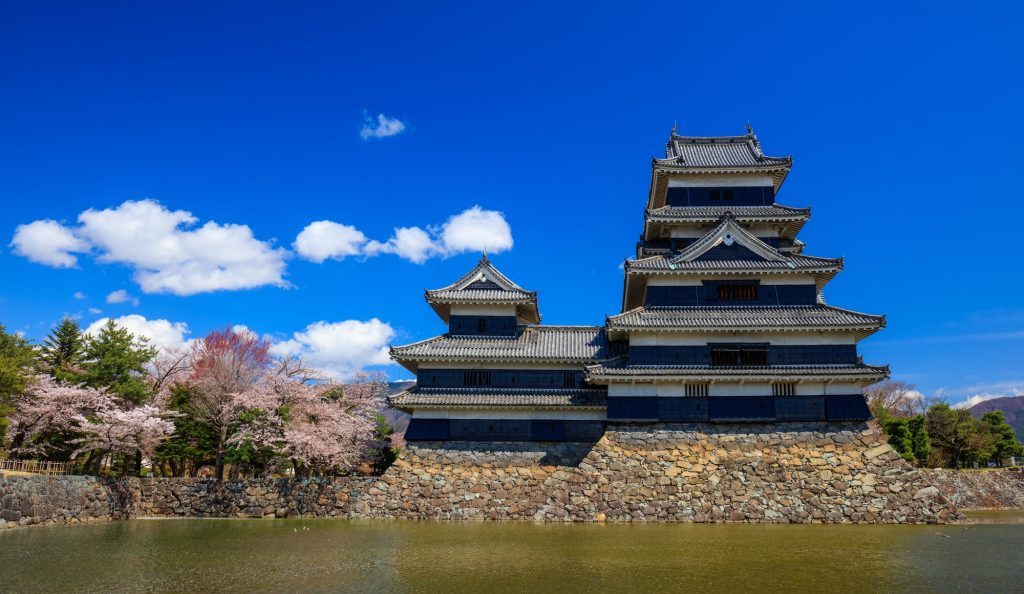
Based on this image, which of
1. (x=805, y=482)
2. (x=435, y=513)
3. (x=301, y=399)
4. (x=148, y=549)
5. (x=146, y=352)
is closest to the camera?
(x=148, y=549)

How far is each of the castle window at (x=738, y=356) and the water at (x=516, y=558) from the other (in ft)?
22.1

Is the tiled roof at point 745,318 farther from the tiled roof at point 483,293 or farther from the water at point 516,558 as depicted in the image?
the water at point 516,558

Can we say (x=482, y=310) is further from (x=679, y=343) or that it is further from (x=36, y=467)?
(x=36, y=467)

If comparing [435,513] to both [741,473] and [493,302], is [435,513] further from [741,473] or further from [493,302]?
[741,473]

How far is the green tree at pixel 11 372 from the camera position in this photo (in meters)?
22.8

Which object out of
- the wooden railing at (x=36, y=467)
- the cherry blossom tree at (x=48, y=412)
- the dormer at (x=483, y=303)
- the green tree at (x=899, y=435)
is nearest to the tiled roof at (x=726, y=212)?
the dormer at (x=483, y=303)

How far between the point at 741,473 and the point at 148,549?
20076 mm

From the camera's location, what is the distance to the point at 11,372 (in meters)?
23.1

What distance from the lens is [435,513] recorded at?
25.7m

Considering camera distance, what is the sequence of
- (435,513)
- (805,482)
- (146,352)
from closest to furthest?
(805,482) < (435,513) < (146,352)


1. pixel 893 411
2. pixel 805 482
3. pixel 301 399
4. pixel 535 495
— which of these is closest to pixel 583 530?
pixel 535 495

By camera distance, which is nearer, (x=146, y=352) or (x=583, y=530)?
(x=583, y=530)

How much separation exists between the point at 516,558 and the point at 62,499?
1880 cm

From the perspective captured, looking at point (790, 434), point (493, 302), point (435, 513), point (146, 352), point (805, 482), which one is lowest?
point (435, 513)
